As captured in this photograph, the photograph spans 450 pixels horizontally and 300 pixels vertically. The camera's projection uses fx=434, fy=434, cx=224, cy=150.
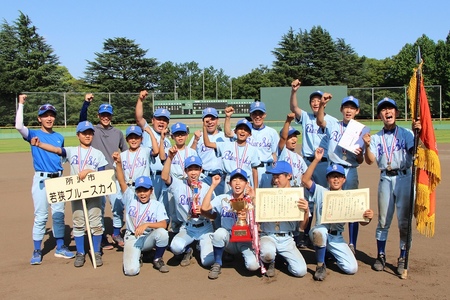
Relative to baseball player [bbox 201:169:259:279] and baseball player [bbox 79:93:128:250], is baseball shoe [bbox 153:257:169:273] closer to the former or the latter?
baseball player [bbox 201:169:259:279]

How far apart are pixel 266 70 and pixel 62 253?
2883 inches

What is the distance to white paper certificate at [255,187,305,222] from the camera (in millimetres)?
5289

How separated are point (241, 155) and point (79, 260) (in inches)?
103

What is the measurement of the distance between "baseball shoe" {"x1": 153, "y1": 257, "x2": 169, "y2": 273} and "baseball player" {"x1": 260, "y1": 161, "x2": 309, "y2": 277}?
1238 mm

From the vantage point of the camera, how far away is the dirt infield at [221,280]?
473 centimetres

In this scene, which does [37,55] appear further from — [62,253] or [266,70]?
[62,253]

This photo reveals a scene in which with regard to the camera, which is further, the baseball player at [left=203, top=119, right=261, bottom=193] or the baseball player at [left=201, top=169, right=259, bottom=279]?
the baseball player at [left=203, top=119, right=261, bottom=193]

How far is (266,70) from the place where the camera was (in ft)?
253

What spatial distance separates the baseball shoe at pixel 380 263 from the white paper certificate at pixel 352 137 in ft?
4.54

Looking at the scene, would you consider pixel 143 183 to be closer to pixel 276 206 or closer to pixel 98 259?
pixel 98 259

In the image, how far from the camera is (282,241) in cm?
548

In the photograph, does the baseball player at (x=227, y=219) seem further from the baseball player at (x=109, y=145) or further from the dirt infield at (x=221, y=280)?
the baseball player at (x=109, y=145)

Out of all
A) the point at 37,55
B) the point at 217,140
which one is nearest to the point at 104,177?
the point at 217,140

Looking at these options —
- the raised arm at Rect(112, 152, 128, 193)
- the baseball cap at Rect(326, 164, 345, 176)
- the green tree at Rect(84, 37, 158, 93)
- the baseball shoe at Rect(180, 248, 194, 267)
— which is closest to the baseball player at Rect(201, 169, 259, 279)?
the baseball shoe at Rect(180, 248, 194, 267)
